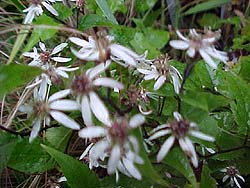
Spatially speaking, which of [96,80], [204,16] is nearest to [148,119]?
[96,80]

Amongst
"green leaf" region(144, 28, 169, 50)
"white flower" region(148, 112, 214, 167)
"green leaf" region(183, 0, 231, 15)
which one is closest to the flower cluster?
"white flower" region(148, 112, 214, 167)

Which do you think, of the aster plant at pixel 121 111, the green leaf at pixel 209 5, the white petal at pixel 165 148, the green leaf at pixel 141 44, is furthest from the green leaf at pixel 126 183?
the green leaf at pixel 209 5

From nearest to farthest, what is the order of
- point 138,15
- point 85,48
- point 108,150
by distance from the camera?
point 108,150 < point 85,48 < point 138,15

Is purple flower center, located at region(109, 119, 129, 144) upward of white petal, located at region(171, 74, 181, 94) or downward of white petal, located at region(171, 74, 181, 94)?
downward

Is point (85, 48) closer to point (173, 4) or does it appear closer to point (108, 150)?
point (108, 150)

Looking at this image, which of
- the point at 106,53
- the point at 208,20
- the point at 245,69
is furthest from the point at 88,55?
the point at 208,20

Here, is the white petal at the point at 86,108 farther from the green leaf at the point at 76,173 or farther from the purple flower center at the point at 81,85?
the green leaf at the point at 76,173

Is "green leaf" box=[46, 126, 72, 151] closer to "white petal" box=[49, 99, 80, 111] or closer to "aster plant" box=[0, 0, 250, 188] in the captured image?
"aster plant" box=[0, 0, 250, 188]
